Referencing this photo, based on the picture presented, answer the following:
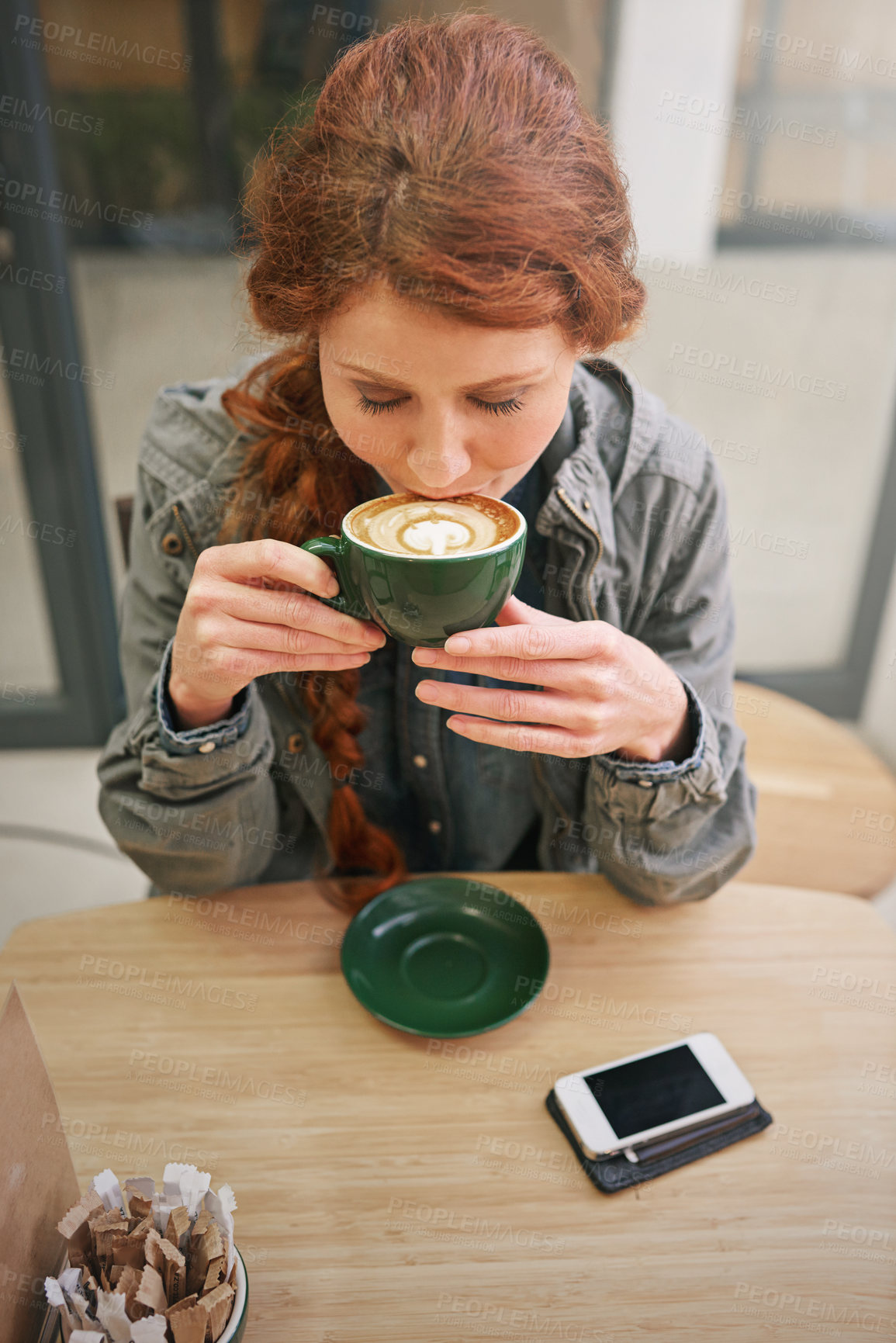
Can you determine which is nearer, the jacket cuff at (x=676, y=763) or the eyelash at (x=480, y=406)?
the eyelash at (x=480, y=406)

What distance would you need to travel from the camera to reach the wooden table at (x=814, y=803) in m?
1.88

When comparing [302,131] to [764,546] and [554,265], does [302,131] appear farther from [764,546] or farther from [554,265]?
[764,546]

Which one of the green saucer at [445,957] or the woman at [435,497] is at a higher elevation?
the woman at [435,497]

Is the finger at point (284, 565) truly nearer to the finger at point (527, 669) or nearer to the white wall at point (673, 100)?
the finger at point (527, 669)

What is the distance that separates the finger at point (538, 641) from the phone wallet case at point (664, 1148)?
46 cm

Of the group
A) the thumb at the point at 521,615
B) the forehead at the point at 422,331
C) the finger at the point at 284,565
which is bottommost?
the thumb at the point at 521,615

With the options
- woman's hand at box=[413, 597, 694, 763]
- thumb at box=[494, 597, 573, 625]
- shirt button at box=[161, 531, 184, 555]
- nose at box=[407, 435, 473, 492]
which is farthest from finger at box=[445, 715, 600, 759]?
shirt button at box=[161, 531, 184, 555]

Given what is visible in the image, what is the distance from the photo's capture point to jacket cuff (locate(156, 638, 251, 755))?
1128 mm

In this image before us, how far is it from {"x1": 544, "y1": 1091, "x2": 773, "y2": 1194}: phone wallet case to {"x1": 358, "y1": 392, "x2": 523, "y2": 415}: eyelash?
71 centimetres

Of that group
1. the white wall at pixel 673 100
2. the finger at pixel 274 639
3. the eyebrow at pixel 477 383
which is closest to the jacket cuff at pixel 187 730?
the finger at pixel 274 639

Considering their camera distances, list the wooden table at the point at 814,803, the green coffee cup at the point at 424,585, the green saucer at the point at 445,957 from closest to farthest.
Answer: the green coffee cup at the point at 424,585, the green saucer at the point at 445,957, the wooden table at the point at 814,803

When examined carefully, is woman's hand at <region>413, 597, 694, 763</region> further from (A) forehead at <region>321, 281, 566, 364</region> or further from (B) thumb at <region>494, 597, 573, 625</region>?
(A) forehead at <region>321, 281, 566, 364</region>

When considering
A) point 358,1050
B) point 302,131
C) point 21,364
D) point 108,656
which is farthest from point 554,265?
point 108,656

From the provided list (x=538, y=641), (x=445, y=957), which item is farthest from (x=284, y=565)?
(x=445, y=957)
